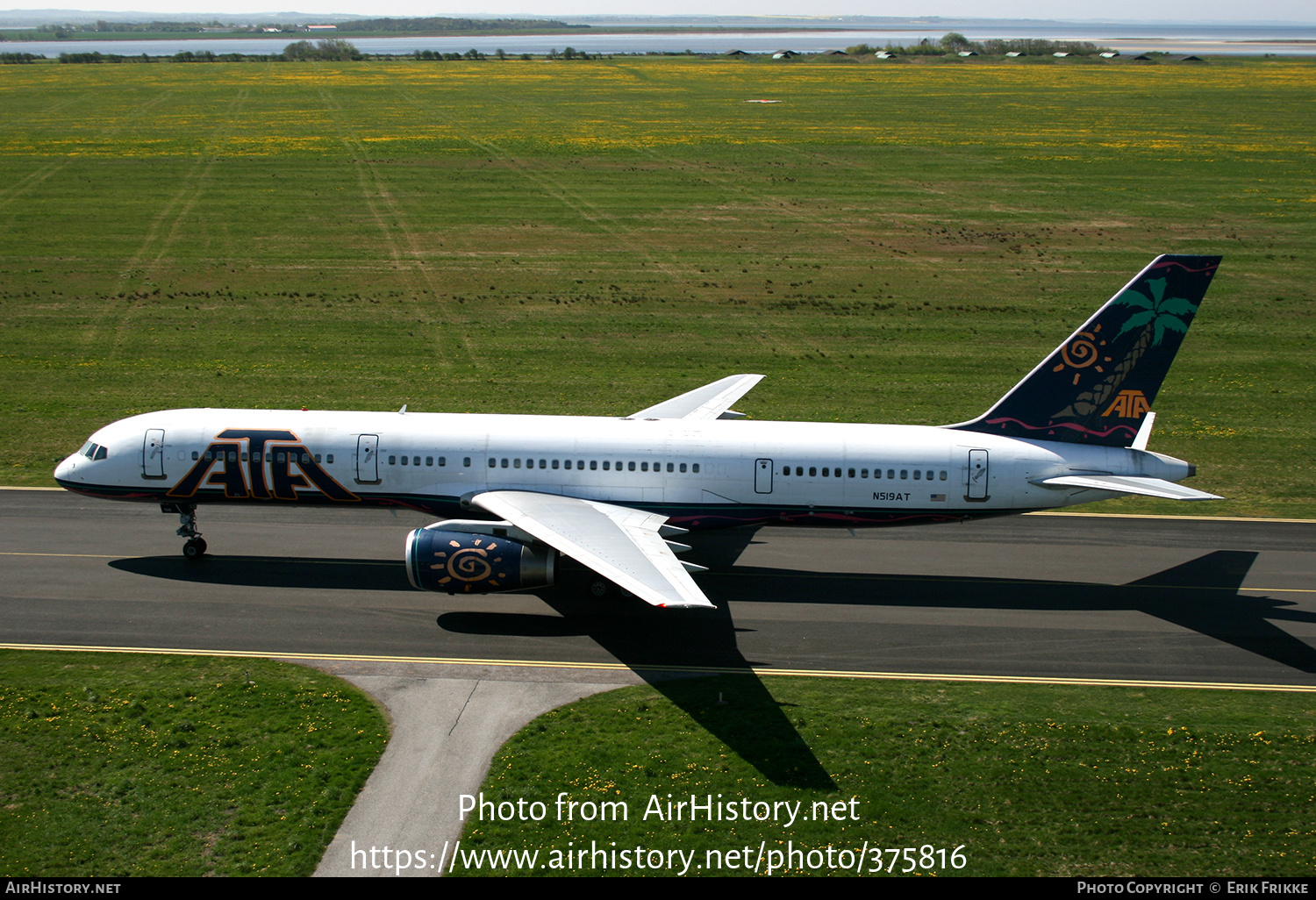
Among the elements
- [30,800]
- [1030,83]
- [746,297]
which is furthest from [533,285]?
[1030,83]

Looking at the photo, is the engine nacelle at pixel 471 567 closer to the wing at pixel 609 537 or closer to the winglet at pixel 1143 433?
the wing at pixel 609 537

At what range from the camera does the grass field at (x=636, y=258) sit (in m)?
49.1

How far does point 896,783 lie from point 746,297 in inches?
1854

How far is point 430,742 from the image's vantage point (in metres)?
23.5

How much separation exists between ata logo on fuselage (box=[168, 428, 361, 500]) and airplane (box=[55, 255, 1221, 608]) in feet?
0.13

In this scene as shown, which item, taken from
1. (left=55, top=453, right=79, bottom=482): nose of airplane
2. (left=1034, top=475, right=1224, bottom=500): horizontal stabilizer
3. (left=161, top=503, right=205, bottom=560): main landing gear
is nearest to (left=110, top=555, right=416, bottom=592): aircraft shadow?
(left=161, top=503, right=205, bottom=560): main landing gear

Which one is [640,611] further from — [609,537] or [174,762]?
[174,762]

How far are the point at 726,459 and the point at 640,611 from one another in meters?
5.62

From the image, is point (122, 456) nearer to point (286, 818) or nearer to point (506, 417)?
point (506, 417)

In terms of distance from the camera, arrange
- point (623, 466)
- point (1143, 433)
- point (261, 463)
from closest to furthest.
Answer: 1. point (623, 466)
2. point (1143, 433)
3. point (261, 463)

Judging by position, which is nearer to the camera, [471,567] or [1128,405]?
[471,567]

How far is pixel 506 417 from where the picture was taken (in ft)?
112

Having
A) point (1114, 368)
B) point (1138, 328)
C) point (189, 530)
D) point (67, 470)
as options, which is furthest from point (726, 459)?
point (67, 470)

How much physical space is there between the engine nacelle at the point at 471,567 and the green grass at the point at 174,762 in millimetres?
4317
